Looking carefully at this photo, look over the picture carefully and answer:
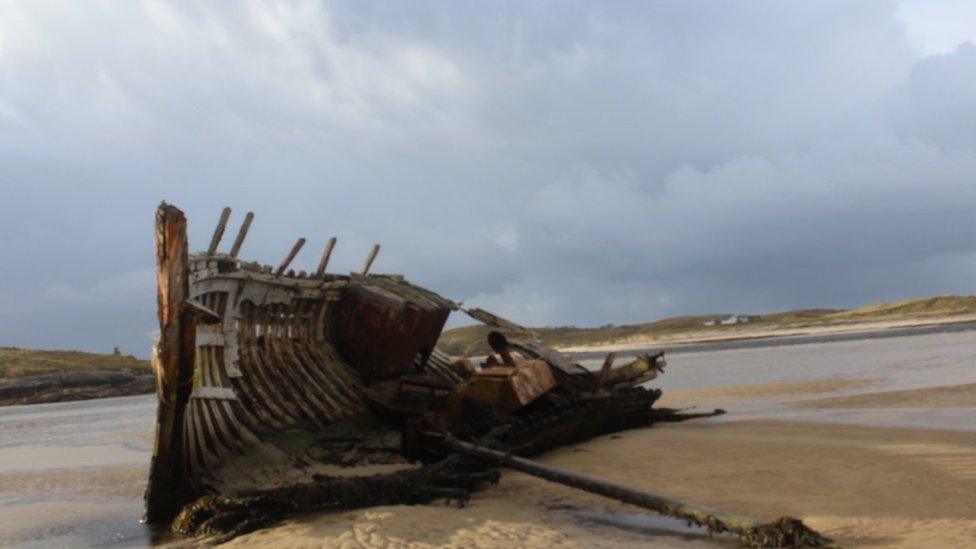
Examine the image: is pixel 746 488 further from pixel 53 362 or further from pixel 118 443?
pixel 53 362

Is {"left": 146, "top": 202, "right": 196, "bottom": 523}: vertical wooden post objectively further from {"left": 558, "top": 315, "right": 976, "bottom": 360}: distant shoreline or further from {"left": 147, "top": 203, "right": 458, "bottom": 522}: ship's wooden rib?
{"left": 558, "top": 315, "right": 976, "bottom": 360}: distant shoreline

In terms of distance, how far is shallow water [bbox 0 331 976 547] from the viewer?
344 inches

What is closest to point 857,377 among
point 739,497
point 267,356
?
point 739,497

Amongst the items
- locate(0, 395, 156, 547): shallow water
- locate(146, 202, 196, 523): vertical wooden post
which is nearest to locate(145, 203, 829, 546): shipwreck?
locate(146, 202, 196, 523): vertical wooden post

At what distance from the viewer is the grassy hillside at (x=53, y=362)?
163 feet

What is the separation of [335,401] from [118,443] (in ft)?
28.7

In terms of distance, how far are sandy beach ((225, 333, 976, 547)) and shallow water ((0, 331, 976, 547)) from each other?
0.24 meters

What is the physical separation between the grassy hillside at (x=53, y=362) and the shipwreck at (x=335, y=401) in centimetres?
4310

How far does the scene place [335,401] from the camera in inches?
468

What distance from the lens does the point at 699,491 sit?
27.8ft

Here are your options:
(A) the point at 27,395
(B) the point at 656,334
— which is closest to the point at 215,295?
(A) the point at 27,395

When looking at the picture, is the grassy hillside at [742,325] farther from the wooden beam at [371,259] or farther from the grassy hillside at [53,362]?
the wooden beam at [371,259]

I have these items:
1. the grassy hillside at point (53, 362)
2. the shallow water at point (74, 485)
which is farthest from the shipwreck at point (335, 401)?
the grassy hillside at point (53, 362)

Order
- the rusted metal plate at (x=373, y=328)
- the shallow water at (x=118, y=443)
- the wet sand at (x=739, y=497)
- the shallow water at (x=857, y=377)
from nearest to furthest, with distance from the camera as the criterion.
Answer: the wet sand at (x=739, y=497)
the shallow water at (x=118, y=443)
the rusted metal plate at (x=373, y=328)
the shallow water at (x=857, y=377)
